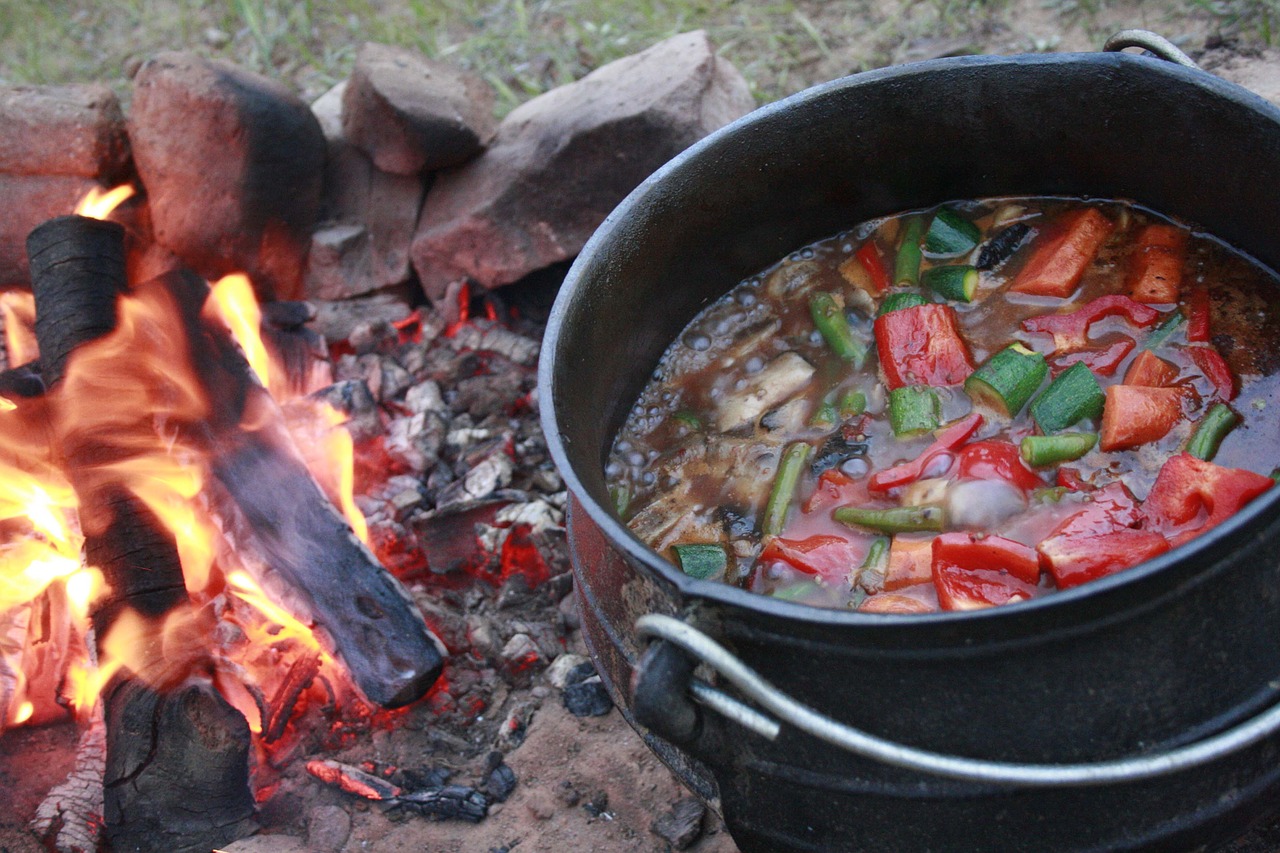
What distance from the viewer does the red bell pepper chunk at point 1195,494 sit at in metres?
2.06

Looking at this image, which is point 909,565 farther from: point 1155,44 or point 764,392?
point 1155,44

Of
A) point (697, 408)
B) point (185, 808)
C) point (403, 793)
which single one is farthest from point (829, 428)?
point (185, 808)

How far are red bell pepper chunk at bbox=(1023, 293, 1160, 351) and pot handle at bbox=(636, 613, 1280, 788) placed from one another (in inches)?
49.0

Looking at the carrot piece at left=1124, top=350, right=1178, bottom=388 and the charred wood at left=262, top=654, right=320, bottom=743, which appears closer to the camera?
the carrot piece at left=1124, top=350, right=1178, bottom=388

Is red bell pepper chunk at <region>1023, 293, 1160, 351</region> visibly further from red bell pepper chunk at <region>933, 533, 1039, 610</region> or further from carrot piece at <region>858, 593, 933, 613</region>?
carrot piece at <region>858, 593, 933, 613</region>

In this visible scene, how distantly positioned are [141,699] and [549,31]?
388cm

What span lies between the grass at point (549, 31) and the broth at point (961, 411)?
6.19 feet

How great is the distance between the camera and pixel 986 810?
1733 mm

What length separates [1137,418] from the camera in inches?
92.7

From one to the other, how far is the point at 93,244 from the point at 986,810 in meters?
3.15

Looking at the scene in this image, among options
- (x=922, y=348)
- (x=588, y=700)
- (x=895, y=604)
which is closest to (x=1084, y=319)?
(x=922, y=348)

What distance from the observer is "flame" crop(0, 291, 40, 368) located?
369 centimetres

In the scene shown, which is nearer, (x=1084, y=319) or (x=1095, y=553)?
(x=1095, y=553)

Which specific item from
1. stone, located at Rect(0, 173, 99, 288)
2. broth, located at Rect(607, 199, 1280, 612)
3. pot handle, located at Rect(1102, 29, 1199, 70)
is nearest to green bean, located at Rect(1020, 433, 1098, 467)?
broth, located at Rect(607, 199, 1280, 612)
